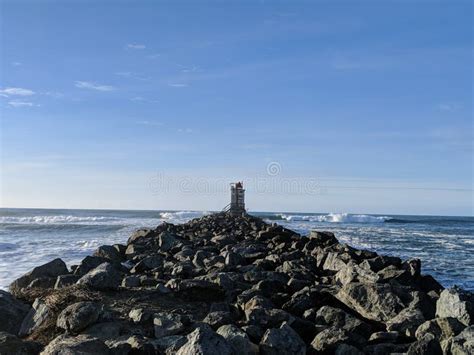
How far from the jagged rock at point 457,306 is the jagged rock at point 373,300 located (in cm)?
44

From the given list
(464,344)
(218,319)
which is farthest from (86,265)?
(464,344)

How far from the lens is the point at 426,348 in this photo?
4.26m

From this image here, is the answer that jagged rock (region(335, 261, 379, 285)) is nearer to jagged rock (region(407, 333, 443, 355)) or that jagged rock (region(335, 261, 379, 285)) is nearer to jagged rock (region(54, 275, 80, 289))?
jagged rock (region(407, 333, 443, 355))

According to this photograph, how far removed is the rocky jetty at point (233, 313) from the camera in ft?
14.1

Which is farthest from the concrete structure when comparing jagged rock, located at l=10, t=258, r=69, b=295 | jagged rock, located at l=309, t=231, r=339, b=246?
jagged rock, located at l=10, t=258, r=69, b=295

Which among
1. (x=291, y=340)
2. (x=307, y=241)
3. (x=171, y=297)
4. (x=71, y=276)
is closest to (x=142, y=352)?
(x=291, y=340)

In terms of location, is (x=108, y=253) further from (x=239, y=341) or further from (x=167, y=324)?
(x=239, y=341)

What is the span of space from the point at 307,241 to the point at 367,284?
739cm

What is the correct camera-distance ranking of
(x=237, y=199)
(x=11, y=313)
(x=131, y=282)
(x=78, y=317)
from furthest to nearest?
(x=237, y=199)
(x=131, y=282)
(x=11, y=313)
(x=78, y=317)

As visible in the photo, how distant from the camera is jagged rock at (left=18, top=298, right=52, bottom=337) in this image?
5133mm

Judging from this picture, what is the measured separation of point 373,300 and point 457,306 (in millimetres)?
962

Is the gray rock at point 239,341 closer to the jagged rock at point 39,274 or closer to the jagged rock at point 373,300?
the jagged rock at point 373,300

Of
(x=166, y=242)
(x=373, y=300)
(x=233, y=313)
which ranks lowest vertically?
(x=233, y=313)

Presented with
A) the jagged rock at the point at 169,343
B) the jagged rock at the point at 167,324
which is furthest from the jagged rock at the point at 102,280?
the jagged rock at the point at 169,343
